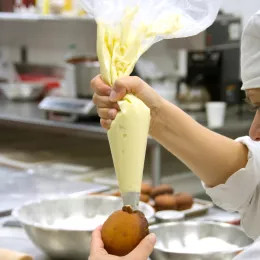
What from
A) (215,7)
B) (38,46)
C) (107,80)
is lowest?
(38,46)

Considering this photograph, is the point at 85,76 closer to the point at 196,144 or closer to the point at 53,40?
the point at 53,40

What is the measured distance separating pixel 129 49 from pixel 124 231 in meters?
0.34

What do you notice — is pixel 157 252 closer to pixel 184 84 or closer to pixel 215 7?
pixel 215 7

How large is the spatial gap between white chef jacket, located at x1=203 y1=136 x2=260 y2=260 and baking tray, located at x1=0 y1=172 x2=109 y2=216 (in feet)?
3.05

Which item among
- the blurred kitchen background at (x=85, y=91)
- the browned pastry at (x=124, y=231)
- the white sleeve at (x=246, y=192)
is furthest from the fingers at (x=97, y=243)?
the blurred kitchen background at (x=85, y=91)

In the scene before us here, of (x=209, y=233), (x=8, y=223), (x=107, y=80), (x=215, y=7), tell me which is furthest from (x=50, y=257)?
(x=215, y=7)

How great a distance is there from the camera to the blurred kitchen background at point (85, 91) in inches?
143

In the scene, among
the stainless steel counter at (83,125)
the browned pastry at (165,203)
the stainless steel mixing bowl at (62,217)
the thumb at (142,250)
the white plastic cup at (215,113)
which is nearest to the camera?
the thumb at (142,250)

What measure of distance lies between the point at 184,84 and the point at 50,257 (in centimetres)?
212

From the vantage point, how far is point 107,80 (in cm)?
123

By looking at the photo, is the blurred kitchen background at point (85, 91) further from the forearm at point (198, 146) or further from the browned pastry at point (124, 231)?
the browned pastry at point (124, 231)

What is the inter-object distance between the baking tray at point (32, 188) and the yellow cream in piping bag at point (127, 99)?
1.15 m

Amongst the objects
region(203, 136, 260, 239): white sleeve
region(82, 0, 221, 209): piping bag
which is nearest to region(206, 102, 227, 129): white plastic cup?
region(203, 136, 260, 239): white sleeve

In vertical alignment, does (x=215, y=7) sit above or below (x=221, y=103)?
above
